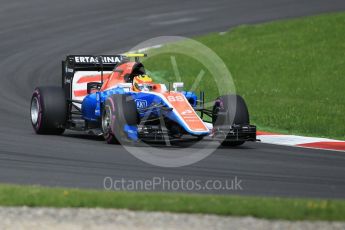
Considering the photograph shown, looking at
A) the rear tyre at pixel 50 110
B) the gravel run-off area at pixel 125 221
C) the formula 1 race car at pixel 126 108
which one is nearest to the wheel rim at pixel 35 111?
the formula 1 race car at pixel 126 108

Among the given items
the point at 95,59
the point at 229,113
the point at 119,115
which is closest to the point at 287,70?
the point at 95,59

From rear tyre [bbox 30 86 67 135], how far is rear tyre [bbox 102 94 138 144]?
1661 millimetres

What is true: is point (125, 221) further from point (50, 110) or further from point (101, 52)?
point (101, 52)

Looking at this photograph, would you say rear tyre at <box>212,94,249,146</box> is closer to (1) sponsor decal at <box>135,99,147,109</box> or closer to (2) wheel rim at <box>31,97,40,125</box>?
(1) sponsor decal at <box>135,99,147,109</box>

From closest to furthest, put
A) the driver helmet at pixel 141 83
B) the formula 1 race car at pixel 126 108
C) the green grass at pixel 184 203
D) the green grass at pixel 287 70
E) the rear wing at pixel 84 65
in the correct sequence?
1. the green grass at pixel 184 203
2. the formula 1 race car at pixel 126 108
3. the driver helmet at pixel 141 83
4. the rear wing at pixel 84 65
5. the green grass at pixel 287 70

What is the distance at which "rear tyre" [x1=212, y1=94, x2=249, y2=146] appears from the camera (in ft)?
54.3

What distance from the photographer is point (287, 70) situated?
26266 millimetres

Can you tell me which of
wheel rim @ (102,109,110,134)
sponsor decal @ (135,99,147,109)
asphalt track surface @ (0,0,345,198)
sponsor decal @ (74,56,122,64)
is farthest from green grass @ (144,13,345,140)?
wheel rim @ (102,109,110,134)

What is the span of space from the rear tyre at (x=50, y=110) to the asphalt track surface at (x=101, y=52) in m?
0.33

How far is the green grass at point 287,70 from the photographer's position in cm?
2064

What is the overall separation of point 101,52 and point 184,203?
1959cm

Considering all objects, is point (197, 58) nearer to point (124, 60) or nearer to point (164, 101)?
point (124, 60)

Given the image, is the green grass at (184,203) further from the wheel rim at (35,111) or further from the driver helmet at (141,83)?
the wheel rim at (35,111)

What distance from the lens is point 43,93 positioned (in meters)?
17.9
